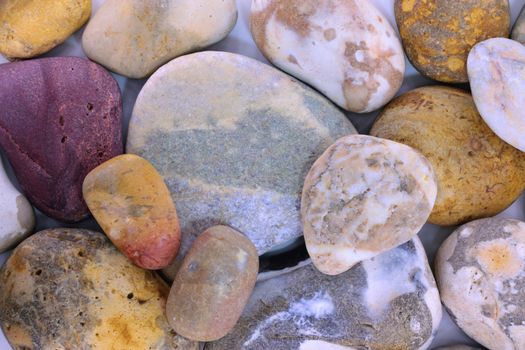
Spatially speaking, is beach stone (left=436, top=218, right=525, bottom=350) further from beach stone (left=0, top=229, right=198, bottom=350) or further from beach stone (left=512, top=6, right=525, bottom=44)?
beach stone (left=0, top=229, right=198, bottom=350)

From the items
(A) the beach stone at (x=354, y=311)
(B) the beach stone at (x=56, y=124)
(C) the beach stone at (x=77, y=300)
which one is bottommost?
(A) the beach stone at (x=354, y=311)

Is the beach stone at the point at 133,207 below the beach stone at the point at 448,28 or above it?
below

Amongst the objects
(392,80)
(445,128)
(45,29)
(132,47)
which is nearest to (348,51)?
(392,80)

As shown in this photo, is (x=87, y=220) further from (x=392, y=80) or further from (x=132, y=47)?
(x=392, y=80)

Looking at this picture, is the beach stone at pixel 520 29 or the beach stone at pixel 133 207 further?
the beach stone at pixel 520 29

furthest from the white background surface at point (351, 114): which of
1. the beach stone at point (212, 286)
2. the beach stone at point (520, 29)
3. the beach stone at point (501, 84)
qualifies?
the beach stone at point (212, 286)

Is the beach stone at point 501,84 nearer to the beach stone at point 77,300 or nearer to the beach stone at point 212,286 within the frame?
the beach stone at point 212,286
